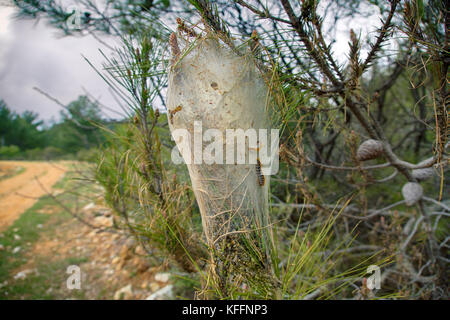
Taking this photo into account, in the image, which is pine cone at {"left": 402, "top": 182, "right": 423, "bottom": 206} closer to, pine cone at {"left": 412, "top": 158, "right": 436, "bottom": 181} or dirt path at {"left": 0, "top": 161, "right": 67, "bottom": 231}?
pine cone at {"left": 412, "top": 158, "right": 436, "bottom": 181}

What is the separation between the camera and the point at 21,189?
6715 mm

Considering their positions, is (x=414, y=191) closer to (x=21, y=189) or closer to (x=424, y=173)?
(x=424, y=173)

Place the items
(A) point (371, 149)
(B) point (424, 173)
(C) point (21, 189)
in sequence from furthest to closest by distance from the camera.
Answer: (C) point (21, 189) < (B) point (424, 173) < (A) point (371, 149)

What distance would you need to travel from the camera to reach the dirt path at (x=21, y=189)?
5276 mm

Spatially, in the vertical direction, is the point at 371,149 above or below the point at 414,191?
above

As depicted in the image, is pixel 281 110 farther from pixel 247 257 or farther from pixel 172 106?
pixel 247 257

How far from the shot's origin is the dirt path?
5.28 m

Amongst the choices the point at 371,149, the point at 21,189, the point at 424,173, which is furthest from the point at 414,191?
the point at 21,189

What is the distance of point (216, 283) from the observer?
0.69 metres

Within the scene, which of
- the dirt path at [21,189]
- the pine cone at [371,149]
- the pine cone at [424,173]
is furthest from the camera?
the dirt path at [21,189]

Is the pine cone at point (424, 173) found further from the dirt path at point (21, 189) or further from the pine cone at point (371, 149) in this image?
the dirt path at point (21, 189)

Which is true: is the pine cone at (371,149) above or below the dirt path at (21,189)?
above

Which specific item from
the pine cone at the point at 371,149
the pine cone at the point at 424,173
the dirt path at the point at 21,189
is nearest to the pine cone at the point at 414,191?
the pine cone at the point at 424,173
